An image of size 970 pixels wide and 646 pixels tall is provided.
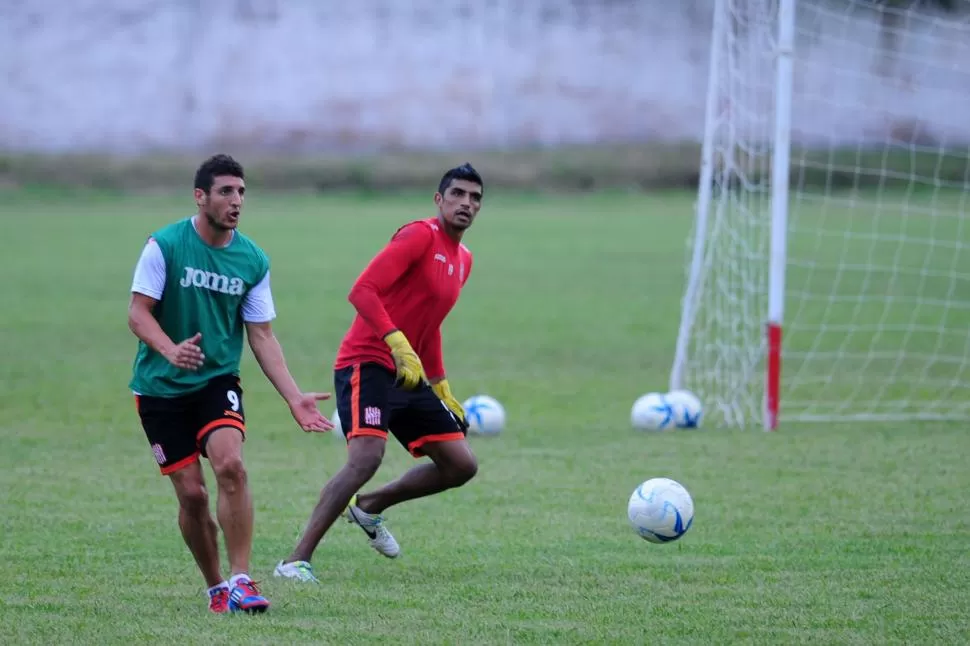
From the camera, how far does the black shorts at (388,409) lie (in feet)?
23.0

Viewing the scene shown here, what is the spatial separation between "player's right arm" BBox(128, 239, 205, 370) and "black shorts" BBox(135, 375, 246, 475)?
28 cm

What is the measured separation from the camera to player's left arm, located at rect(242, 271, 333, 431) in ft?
20.1

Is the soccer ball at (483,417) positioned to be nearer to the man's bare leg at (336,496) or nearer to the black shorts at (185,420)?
the man's bare leg at (336,496)

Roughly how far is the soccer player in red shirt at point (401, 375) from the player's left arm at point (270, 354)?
0.67 meters

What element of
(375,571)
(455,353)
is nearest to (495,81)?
(455,353)

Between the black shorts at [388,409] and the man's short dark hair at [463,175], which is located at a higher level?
the man's short dark hair at [463,175]

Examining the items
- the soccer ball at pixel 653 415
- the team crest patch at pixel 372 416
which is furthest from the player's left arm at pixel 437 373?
the soccer ball at pixel 653 415

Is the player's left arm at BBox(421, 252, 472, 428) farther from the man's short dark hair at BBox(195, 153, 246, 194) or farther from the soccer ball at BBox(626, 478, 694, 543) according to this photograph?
the man's short dark hair at BBox(195, 153, 246, 194)

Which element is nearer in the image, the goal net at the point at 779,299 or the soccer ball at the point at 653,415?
the soccer ball at the point at 653,415

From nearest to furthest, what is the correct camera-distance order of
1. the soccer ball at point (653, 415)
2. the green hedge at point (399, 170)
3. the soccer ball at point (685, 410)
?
the soccer ball at point (653, 415)
the soccer ball at point (685, 410)
the green hedge at point (399, 170)

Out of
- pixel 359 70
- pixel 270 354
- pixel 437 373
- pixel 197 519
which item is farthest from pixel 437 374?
pixel 359 70

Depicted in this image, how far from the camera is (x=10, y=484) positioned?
30.3 ft

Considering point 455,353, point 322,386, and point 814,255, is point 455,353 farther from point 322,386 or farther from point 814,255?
point 814,255

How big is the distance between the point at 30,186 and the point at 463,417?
37.7 m
